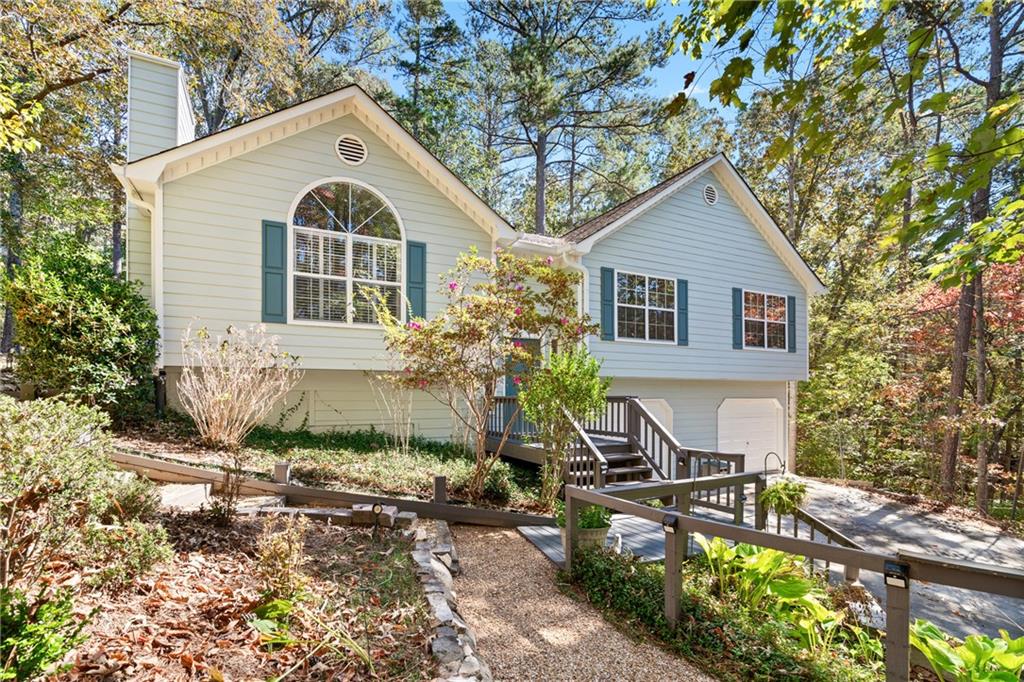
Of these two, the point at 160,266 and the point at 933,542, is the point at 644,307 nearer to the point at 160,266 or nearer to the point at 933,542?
the point at 933,542

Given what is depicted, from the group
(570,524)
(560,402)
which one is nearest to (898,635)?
(570,524)

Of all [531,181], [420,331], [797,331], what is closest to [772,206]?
[797,331]

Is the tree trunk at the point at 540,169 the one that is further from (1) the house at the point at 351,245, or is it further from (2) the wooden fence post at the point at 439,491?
(2) the wooden fence post at the point at 439,491

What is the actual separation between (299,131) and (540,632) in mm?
8346

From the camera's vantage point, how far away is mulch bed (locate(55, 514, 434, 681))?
8.20 feet

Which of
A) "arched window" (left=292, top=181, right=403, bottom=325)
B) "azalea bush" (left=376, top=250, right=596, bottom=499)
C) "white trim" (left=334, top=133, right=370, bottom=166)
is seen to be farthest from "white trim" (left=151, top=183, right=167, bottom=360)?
"azalea bush" (left=376, top=250, right=596, bottom=499)

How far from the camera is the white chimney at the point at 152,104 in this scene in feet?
27.9

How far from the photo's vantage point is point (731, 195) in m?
13.5

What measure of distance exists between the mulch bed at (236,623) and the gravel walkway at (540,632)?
0.70 metres

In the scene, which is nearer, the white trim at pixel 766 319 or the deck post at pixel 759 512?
the deck post at pixel 759 512

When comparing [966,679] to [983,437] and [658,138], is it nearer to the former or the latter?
[983,437]

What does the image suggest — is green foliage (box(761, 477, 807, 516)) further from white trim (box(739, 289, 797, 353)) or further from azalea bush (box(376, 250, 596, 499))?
white trim (box(739, 289, 797, 353))

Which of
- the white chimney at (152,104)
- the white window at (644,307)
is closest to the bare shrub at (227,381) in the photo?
the white chimney at (152,104)

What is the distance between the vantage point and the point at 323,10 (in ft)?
53.1
